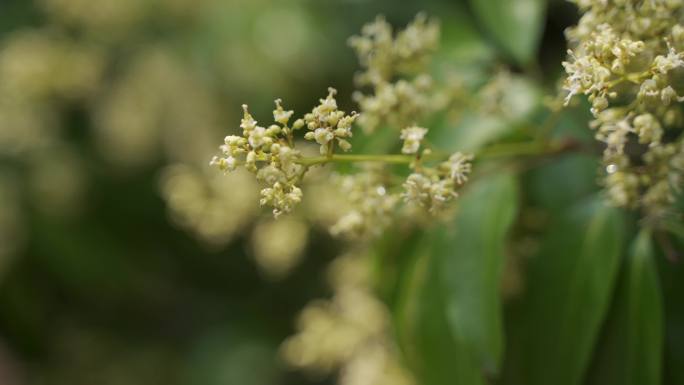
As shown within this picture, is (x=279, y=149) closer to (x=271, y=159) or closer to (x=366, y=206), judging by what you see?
(x=271, y=159)

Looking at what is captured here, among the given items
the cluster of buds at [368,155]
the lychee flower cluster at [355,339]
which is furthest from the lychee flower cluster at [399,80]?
the lychee flower cluster at [355,339]

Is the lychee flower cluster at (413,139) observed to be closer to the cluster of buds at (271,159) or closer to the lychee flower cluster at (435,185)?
the lychee flower cluster at (435,185)

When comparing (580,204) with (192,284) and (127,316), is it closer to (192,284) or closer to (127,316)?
(192,284)

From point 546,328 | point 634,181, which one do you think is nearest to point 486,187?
point 546,328

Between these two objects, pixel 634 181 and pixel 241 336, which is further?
pixel 241 336

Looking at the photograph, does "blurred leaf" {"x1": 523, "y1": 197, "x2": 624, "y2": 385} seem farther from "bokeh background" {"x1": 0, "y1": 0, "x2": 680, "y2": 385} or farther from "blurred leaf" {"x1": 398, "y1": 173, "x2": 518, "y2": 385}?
"bokeh background" {"x1": 0, "y1": 0, "x2": 680, "y2": 385}

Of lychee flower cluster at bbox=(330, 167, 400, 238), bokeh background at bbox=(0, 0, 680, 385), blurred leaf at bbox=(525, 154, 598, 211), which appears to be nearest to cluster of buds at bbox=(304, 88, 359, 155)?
lychee flower cluster at bbox=(330, 167, 400, 238)

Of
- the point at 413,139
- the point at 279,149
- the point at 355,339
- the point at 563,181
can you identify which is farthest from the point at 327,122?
the point at 355,339
